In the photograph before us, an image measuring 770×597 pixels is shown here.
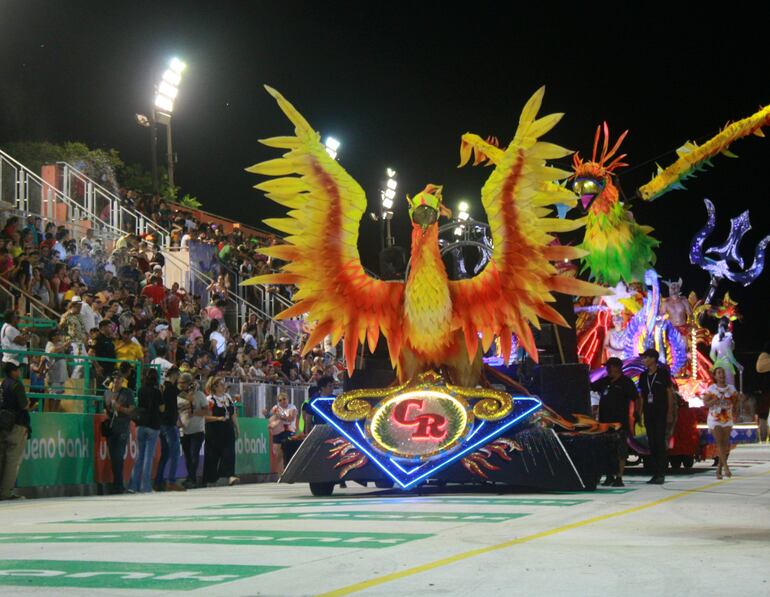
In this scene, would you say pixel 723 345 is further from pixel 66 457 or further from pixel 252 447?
pixel 66 457

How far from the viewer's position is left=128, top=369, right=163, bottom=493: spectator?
19.1 m

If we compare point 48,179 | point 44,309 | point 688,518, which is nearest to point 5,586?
point 688,518

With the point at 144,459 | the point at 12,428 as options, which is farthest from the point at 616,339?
the point at 12,428

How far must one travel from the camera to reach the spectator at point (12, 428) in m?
16.7

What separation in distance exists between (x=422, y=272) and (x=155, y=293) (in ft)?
37.4

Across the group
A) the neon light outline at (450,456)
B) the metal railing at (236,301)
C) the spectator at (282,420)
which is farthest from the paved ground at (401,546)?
the metal railing at (236,301)

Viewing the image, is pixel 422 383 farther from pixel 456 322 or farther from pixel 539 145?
pixel 539 145

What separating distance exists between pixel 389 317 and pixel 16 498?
5863 mm

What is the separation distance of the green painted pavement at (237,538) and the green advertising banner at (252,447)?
13.4 m

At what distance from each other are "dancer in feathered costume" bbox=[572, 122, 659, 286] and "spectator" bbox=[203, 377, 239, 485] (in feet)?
23.3

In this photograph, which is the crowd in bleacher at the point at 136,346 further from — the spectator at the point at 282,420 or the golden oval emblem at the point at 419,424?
the golden oval emblem at the point at 419,424

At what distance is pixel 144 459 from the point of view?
19.5 metres

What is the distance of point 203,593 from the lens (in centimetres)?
635

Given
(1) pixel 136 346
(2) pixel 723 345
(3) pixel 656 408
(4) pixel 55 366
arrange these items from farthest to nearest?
(2) pixel 723 345 → (1) pixel 136 346 → (4) pixel 55 366 → (3) pixel 656 408
